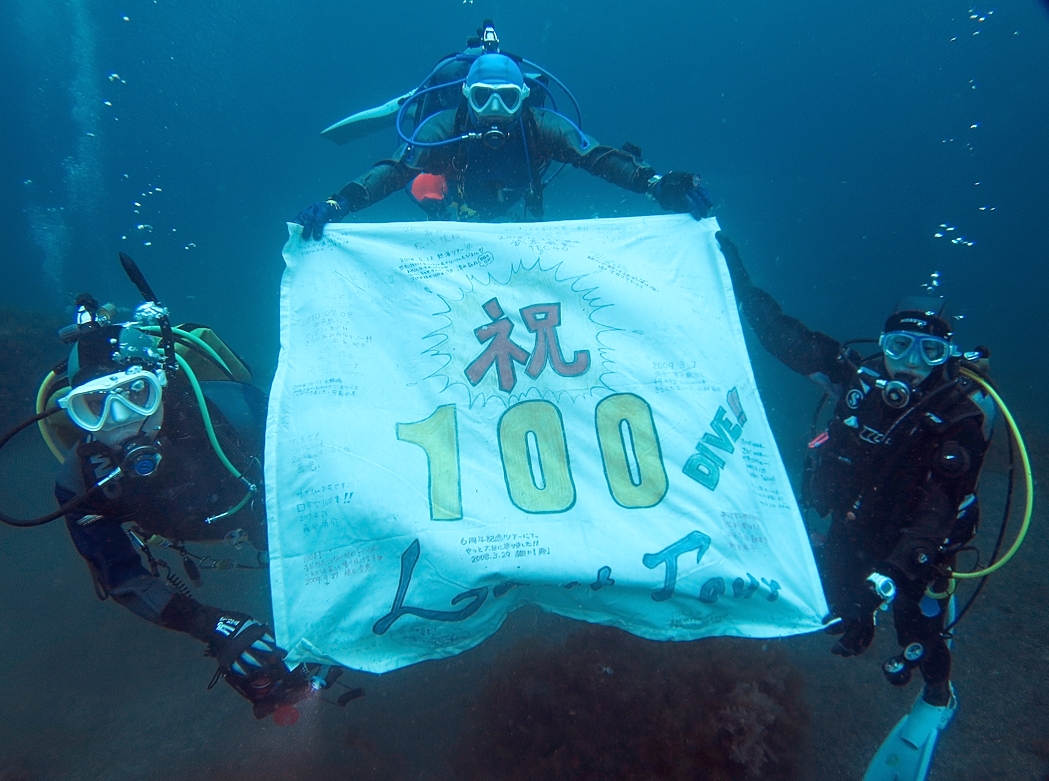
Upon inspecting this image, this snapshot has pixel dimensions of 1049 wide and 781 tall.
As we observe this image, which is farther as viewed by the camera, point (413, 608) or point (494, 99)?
point (494, 99)

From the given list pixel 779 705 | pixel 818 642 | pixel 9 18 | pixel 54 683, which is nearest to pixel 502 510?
pixel 779 705

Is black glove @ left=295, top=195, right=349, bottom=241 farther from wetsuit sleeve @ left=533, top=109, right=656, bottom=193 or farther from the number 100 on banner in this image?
wetsuit sleeve @ left=533, top=109, right=656, bottom=193

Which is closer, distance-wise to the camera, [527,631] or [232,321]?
[527,631]

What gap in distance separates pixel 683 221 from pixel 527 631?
4.29m

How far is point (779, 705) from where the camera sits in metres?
4.23

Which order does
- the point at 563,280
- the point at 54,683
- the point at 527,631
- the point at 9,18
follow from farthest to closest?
1. the point at 9,18
2. the point at 54,683
3. the point at 527,631
4. the point at 563,280

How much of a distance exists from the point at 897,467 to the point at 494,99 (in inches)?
173

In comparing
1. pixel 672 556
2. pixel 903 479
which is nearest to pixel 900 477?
pixel 903 479

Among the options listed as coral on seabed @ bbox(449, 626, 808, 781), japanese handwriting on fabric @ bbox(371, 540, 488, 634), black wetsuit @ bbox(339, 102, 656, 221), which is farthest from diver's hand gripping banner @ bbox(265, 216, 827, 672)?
coral on seabed @ bbox(449, 626, 808, 781)

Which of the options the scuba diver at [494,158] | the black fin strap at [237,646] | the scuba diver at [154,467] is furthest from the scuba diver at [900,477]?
the scuba diver at [154,467]

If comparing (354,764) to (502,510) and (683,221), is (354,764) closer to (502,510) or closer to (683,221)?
(502,510)

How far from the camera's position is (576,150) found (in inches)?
180

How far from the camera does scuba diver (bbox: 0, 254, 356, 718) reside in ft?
9.35

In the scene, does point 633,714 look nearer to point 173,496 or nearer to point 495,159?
point 173,496
